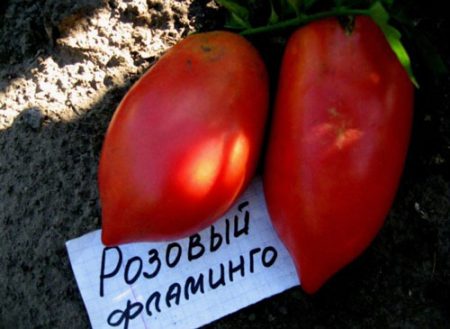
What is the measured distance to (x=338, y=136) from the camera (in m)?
0.63

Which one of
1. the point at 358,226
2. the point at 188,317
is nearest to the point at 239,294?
the point at 188,317

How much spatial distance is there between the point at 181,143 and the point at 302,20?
0.18 m

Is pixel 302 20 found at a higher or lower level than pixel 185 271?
higher

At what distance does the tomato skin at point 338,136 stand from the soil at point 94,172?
3.5 inches

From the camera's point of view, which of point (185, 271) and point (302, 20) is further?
point (185, 271)

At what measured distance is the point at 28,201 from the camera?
2.62 feet

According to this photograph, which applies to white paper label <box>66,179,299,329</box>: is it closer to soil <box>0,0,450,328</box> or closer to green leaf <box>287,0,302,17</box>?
soil <box>0,0,450,328</box>

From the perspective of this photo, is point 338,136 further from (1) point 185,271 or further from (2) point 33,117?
(2) point 33,117

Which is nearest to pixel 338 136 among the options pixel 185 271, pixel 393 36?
pixel 393 36

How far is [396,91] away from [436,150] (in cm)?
15

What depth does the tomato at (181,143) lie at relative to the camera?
0.63 metres

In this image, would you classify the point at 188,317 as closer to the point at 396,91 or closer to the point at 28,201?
the point at 28,201

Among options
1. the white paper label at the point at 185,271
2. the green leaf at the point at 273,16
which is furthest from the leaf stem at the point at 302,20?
the white paper label at the point at 185,271

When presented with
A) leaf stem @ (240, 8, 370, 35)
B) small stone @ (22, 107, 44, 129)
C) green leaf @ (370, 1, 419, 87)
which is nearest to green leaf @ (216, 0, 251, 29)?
leaf stem @ (240, 8, 370, 35)
